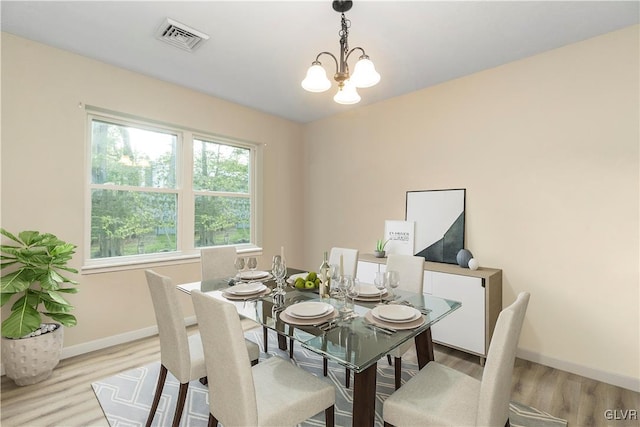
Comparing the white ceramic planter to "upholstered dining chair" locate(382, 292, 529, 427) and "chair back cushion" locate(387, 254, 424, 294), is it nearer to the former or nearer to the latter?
"upholstered dining chair" locate(382, 292, 529, 427)

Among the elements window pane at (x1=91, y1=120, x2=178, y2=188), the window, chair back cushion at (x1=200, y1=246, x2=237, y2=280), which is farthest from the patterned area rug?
window pane at (x1=91, y1=120, x2=178, y2=188)

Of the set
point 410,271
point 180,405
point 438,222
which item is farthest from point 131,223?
point 438,222

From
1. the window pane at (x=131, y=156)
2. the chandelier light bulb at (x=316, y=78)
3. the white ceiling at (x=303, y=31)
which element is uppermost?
the white ceiling at (x=303, y=31)

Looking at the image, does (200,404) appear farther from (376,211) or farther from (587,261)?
(587,261)

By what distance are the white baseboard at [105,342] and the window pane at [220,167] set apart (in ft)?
5.42

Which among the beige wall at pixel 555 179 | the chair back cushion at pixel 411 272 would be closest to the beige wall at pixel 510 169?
the beige wall at pixel 555 179

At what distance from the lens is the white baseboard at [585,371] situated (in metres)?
2.28

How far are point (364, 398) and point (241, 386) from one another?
0.57 metres

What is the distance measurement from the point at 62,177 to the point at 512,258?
4.10 m

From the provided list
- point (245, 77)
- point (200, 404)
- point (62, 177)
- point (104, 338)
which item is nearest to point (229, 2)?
point (245, 77)

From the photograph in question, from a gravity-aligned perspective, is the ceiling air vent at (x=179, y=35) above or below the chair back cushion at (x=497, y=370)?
above

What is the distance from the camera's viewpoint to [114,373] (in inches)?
97.4

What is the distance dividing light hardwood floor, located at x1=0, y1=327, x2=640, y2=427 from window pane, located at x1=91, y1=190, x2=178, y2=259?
1.01 meters

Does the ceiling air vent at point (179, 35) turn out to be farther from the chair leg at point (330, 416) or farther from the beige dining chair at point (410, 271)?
the chair leg at point (330, 416)
